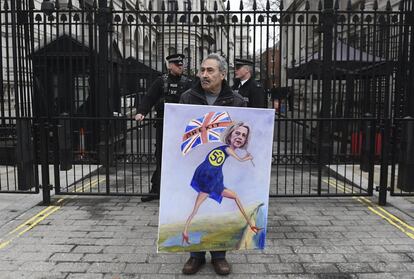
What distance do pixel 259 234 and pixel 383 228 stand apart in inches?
87.2

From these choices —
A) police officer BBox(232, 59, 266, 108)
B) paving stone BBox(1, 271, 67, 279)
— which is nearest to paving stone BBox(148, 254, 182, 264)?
paving stone BBox(1, 271, 67, 279)

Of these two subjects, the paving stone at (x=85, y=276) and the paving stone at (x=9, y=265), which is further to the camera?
the paving stone at (x=9, y=265)

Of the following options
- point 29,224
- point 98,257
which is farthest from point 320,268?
point 29,224

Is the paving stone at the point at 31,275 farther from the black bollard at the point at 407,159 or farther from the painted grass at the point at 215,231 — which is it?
the black bollard at the point at 407,159

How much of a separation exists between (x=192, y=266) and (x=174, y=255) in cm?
51

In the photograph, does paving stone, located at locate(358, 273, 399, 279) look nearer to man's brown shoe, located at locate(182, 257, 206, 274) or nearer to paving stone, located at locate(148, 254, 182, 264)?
man's brown shoe, located at locate(182, 257, 206, 274)

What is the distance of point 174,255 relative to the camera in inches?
183

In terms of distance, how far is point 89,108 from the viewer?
32.8ft

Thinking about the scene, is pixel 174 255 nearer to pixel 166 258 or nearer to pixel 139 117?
pixel 166 258

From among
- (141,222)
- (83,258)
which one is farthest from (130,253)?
(141,222)

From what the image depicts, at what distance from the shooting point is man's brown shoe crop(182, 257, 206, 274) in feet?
13.6

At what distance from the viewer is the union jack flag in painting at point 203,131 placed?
158 inches

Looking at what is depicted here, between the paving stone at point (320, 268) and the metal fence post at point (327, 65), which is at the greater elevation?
the metal fence post at point (327, 65)

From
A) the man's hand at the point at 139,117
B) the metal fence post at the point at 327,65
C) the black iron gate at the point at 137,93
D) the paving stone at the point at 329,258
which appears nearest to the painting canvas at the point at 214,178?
the paving stone at the point at 329,258
